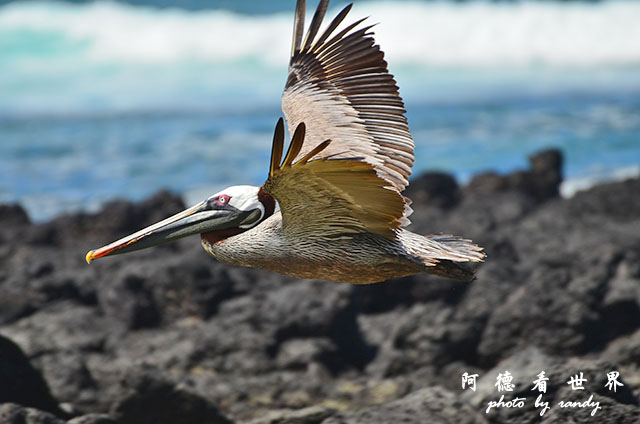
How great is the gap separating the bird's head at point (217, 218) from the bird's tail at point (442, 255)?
88 centimetres

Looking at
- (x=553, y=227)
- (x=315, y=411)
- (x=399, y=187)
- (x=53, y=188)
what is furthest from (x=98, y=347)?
(x=53, y=188)

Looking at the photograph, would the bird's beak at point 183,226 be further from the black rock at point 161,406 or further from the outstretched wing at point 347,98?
the black rock at point 161,406

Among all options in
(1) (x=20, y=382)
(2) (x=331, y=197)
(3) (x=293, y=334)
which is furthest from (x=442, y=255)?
(3) (x=293, y=334)

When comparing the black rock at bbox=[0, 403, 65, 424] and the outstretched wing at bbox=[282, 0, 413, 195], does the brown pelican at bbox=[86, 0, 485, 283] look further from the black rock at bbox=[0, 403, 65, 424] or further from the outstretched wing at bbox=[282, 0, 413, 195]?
the black rock at bbox=[0, 403, 65, 424]

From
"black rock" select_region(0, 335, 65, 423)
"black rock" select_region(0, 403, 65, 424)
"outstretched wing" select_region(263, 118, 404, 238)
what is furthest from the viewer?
"black rock" select_region(0, 335, 65, 423)

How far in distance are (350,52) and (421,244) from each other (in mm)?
1538

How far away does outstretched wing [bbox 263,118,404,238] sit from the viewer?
3607mm

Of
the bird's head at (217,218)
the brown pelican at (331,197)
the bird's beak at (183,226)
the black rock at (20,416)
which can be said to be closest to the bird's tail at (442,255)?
the brown pelican at (331,197)

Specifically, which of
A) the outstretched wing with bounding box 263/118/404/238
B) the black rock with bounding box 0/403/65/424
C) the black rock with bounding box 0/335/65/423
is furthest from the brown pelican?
the black rock with bounding box 0/335/65/423

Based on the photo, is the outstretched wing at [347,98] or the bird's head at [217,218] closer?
the bird's head at [217,218]

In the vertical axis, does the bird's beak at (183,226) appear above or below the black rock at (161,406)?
above

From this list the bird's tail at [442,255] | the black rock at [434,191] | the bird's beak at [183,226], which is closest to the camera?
the bird's beak at [183,226]

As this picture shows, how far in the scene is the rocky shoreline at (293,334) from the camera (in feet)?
19.6

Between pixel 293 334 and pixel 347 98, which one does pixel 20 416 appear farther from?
pixel 293 334
